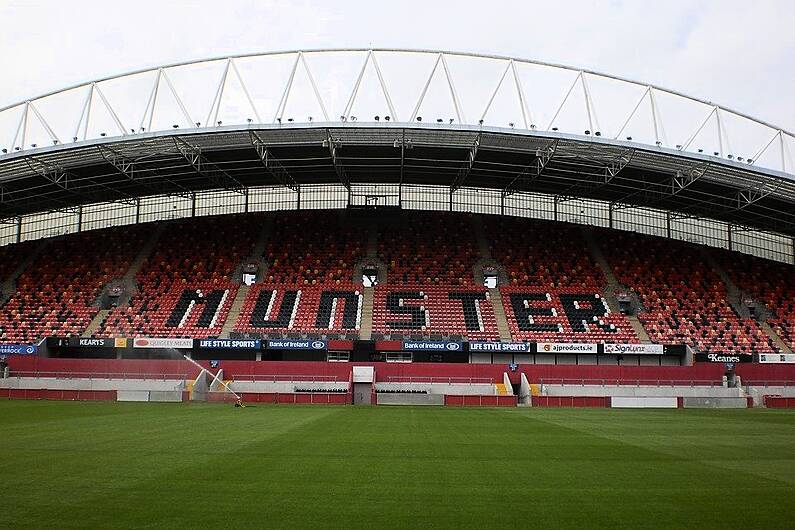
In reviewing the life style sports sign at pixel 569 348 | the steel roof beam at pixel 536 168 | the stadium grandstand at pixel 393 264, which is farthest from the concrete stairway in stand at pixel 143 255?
the life style sports sign at pixel 569 348

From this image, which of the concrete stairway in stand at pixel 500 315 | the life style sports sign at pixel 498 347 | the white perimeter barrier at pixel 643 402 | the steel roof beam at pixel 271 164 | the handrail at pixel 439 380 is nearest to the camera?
the white perimeter barrier at pixel 643 402

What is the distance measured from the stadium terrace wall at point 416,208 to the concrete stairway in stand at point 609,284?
2.51 m

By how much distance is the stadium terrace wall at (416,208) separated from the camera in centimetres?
6744

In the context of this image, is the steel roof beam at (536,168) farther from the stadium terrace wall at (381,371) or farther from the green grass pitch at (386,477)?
the green grass pitch at (386,477)

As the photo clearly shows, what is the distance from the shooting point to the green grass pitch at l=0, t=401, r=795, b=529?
10945 mm

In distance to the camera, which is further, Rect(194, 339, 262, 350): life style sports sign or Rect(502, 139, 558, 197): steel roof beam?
Rect(194, 339, 262, 350): life style sports sign

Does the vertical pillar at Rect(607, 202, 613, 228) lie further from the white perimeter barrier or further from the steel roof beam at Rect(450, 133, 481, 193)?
the white perimeter barrier

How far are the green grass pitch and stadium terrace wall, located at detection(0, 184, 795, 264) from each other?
42893 mm

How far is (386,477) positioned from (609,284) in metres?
50.3

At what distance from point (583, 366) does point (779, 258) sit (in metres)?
30.1

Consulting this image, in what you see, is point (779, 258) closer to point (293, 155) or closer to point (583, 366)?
point (583, 366)

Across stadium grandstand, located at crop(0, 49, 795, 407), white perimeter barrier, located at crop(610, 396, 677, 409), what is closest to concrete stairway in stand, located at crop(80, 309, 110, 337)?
stadium grandstand, located at crop(0, 49, 795, 407)

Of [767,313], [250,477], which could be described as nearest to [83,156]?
[250,477]

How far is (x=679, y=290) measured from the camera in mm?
61562
